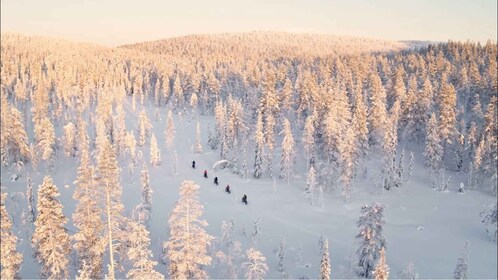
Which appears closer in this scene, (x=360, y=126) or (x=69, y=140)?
(x=360, y=126)

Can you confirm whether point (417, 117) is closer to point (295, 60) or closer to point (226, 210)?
point (226, 210)

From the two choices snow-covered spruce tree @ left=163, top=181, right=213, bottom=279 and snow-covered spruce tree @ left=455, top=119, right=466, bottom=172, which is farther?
snow-covered spruce tree @ left=455, top=119, right=466, bottom=172

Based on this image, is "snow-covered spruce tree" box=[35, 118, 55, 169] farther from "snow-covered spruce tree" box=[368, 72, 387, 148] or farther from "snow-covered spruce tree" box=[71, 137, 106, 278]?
"snow-covered spruce tree" box=[368, 72, 387, 148]

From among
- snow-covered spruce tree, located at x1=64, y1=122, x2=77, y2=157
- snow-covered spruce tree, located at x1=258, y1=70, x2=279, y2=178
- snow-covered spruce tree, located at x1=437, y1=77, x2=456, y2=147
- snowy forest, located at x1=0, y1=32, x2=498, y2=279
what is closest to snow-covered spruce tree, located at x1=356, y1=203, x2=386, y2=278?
snowy forest, located at x1=0, y1=32, x2=498, y2=279

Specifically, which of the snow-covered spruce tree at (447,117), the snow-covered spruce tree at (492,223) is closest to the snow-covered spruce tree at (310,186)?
the snow-covered spruce tree at (492,223)

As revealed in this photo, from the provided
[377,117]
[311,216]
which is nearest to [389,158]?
[377,117]

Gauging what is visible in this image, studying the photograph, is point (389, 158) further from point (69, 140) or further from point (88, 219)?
point (69, 140)

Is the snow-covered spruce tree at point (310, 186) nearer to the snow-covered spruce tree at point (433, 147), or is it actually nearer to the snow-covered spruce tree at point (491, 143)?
the snow-covered spruce tree at point (433, 147)
